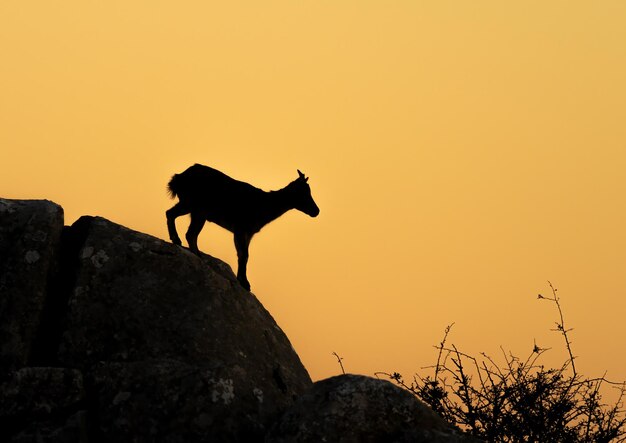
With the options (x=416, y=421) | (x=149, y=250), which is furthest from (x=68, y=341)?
(x=416, y=421)

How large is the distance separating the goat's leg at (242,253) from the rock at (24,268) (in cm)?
396

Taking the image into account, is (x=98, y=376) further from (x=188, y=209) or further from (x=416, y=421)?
(x=188, y=209)

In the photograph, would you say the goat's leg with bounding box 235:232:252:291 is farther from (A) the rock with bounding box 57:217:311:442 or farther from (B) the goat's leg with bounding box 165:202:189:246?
(A) the rock with bounding box 57:217:311:442

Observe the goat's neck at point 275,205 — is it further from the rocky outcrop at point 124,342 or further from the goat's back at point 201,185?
the rocky outcrop at point 124,342

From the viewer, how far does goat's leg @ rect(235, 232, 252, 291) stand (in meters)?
14.8

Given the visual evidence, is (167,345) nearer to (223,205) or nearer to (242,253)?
(242,253)

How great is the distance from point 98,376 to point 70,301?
3.50 ft

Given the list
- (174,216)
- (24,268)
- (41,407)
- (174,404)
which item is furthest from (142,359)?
(174,216)

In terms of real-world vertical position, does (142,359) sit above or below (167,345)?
below

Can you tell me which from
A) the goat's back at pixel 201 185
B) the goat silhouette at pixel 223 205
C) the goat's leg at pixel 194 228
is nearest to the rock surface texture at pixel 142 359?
the goat silhouette at pixel 223 205

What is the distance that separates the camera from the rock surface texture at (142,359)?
946 cm

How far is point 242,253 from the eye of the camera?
15.8 m

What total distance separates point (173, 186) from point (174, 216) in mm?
554

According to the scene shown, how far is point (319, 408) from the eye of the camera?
9.29m
